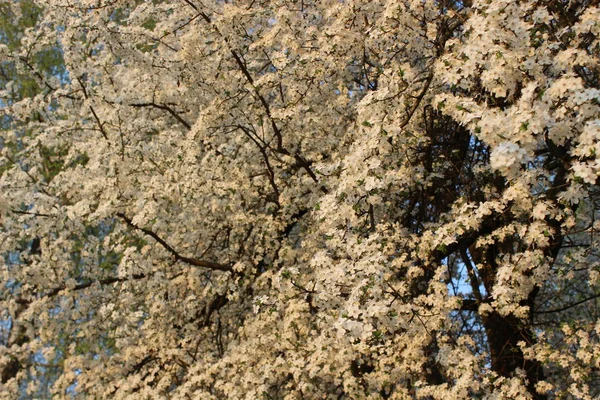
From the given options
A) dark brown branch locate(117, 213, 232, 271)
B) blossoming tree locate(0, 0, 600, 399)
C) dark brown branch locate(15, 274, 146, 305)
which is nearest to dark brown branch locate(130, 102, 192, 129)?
blossoming tree locate(0, 0, 600, 399)

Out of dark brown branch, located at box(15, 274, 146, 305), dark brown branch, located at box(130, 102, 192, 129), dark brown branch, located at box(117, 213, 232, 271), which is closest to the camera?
dark brown branch, located at box(117, 213, 232, 271)

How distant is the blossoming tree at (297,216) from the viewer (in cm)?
744

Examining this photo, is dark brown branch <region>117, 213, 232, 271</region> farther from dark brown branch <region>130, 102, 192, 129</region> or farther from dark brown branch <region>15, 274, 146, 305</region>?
dark brown branch <region>130, 102, 192, 129</region>

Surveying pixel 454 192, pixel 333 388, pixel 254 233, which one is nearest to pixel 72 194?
pixel 254 233

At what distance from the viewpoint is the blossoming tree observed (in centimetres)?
744

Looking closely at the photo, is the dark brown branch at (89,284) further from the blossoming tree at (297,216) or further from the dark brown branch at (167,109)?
the dark brown branch at (167,109)

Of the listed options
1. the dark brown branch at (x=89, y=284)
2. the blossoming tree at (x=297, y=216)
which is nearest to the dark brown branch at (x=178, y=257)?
the blossoming tree at (x=297, y=216)

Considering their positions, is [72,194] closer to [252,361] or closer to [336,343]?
[252,361]

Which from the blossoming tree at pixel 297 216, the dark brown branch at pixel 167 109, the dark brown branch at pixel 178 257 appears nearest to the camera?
the blossoming tree at pixel 297 216

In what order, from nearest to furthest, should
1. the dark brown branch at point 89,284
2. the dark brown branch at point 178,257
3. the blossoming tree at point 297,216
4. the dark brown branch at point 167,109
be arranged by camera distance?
1. the blossoming tree at point 297,216
2. the dark brown branch at point 178,257
3. the dark brown branch at point 89,284
4. the dark brown branch at point 167,109

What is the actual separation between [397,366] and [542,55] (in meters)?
4.15

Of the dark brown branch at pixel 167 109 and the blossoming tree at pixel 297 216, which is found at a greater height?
the dark brown branch at pixel 167 109

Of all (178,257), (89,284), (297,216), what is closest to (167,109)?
(178,257)

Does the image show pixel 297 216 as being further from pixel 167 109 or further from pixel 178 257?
pixel 167 109
